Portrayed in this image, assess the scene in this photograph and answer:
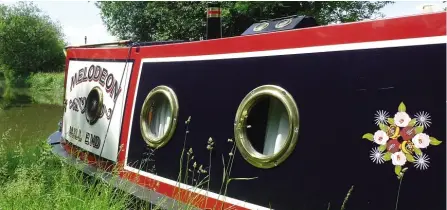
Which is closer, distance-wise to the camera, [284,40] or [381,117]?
[381,117]

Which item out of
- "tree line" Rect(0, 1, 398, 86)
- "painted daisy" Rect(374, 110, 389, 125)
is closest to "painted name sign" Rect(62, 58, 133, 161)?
"painted daisy" Rect(374, 110, 389, 125)

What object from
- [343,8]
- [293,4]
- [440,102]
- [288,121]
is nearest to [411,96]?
[440,102]

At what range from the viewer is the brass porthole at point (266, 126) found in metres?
2.10

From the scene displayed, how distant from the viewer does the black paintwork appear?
161cm

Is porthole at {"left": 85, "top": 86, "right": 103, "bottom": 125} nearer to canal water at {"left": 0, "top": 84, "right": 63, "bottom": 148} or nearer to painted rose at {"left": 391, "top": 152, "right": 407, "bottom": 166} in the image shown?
canal water at {"left": 0, "top": 84, "right": 63, "bottom": 148}

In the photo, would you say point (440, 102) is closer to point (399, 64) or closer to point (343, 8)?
point (399, 64)

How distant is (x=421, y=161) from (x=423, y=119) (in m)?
0.15

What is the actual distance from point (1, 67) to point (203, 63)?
36953 mm

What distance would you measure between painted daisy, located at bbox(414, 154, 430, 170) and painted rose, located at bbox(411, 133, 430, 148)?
38mm

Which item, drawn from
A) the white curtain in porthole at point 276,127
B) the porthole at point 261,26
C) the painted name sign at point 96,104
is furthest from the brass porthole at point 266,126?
the painted name sign at point 96,104

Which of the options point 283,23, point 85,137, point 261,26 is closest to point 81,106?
→ point 85,137

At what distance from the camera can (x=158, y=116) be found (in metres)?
3.12

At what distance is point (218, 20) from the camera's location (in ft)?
12.5

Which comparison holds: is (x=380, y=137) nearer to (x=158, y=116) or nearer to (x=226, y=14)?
(x=158, y=116)
